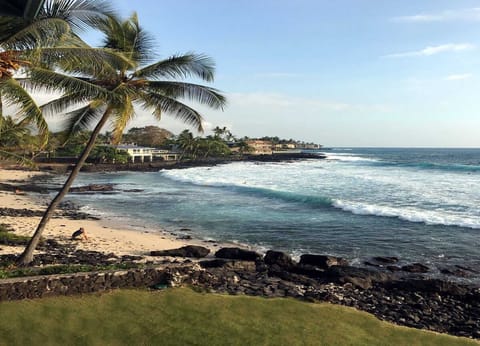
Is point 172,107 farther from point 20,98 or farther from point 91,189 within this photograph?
point 91,189

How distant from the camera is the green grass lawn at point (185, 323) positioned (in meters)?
6.68

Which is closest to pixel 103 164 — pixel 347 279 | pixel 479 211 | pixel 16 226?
pixel 16 226

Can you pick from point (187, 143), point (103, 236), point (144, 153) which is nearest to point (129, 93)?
point (103, 236)

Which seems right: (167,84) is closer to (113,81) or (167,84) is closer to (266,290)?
(113,81)

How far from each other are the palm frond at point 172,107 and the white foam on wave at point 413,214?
16.9 meters

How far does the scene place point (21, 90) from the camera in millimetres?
7691

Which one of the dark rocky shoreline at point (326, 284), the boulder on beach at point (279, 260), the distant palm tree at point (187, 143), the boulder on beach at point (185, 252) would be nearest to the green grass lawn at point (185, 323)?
the dark rocky shoreline at point (326, 284)

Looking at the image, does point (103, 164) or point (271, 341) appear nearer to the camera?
point (271, 341)

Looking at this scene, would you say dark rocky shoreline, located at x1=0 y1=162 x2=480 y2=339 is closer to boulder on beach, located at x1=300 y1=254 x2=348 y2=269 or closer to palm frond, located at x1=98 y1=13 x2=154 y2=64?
boulder on beach, located at x1=300 y1=254 x2=348 y2=269

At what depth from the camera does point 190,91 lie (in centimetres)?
1088

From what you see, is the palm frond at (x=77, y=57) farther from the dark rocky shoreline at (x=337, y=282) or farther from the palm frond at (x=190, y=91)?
the dark rocky shoreline at (x=337, y=282)

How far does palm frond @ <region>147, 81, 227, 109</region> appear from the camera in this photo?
10719 millimetres

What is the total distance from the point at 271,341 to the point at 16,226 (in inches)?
634

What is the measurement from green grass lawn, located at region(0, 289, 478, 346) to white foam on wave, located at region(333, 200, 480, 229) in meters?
16.2
